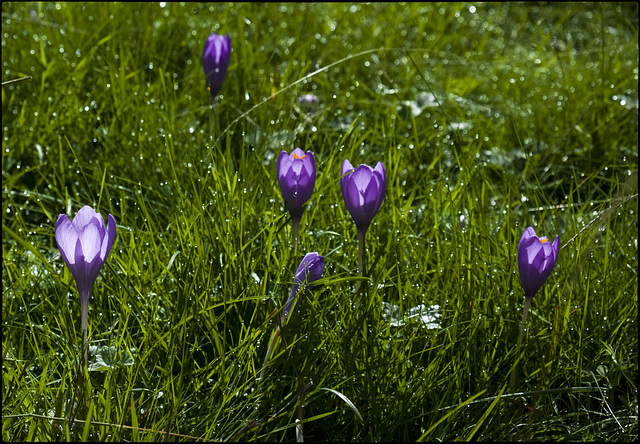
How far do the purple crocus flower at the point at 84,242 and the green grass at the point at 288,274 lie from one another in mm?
137

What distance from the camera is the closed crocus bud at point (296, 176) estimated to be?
3.93 feet

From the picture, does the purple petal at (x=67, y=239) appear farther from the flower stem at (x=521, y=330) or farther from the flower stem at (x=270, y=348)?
the flower stem at (x=521, y=330)

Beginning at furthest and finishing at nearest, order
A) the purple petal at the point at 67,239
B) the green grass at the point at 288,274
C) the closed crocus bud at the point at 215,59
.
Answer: the closed crocus bud at the point at 215,59 < the green grass at the point at 288,274 < the purple petal at the point at 67,239

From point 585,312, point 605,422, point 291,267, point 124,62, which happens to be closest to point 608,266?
point 585,312

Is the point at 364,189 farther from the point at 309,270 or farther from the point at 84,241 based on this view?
the point at 84,241

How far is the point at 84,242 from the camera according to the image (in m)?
1.03

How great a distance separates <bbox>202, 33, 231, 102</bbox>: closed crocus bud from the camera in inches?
71.6

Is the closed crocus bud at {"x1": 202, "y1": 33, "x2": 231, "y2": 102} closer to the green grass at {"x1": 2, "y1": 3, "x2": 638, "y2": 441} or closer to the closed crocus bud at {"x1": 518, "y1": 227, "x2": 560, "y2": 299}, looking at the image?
the green grass at {"x1": 2, "y1": 3, "x2": 638, "y2": 441}

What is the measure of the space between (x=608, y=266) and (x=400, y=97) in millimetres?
1205

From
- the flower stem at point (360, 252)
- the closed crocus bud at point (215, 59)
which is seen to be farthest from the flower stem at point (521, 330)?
the closed crocus bud at point (215, 59)

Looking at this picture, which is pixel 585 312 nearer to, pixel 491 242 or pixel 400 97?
pixel 491 242

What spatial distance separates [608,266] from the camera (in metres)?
1.44

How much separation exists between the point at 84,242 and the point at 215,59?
948 millimetres

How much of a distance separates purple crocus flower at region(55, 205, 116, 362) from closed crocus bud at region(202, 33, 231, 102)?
2.83 ft
